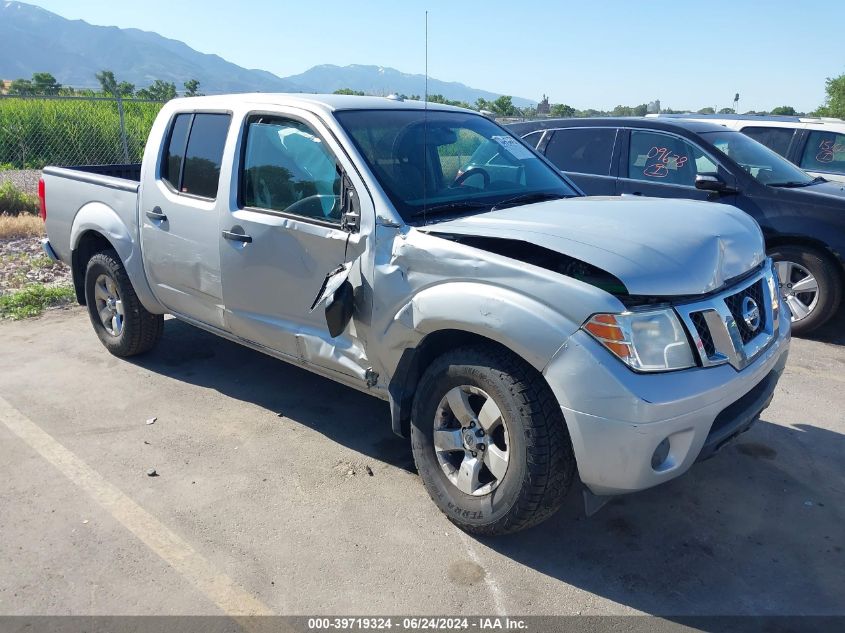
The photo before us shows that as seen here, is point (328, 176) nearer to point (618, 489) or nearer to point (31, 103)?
point (618, 489)

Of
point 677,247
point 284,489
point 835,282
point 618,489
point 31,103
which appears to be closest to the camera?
point 618,489

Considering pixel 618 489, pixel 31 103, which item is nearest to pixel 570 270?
pixel 618 489

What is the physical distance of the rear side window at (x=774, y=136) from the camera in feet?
28.3

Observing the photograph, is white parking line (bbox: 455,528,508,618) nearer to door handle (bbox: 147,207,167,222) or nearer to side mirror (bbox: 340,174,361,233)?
side mirror (bbox: 340,174,361,233)

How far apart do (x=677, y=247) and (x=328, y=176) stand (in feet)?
5.85

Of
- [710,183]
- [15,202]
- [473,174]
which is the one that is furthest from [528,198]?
[15,202]

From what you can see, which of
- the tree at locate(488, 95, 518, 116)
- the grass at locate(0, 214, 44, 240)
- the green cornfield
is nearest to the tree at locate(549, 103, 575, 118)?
the tree at locate(488, 95, 518, 116)

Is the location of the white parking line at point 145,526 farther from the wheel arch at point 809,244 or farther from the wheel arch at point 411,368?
the wheel arch at point 809,244

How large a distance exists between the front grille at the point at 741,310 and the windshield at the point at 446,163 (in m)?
1.23

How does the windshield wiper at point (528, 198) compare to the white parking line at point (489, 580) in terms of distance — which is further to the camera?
the windshield wiper at point (528, 198)

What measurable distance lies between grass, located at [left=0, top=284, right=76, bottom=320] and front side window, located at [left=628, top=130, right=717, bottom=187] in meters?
5.89

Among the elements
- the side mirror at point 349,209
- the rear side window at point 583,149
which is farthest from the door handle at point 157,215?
the rear side window at point 583,149

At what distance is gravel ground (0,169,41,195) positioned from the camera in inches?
496

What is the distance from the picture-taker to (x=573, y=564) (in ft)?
10.2
